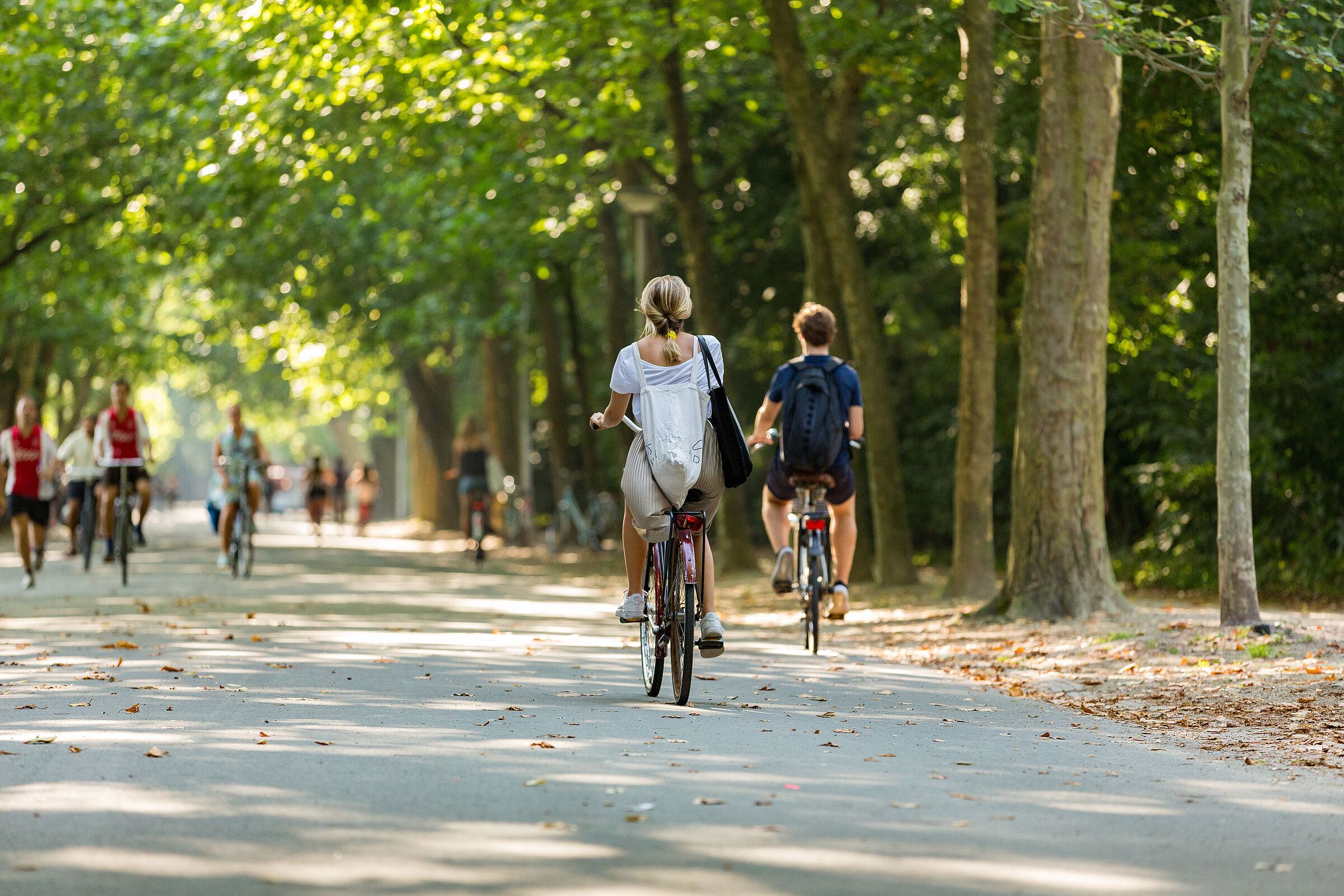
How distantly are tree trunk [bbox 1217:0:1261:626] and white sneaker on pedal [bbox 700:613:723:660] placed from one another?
4.09m

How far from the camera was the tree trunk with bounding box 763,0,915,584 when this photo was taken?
53.8 ft

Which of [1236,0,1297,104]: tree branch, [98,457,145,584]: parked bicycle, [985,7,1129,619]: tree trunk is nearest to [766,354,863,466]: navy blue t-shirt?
[985,7,1129,619]: tree trunk

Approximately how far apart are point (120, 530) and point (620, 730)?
11326mm

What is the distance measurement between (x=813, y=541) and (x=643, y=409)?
3.07 m

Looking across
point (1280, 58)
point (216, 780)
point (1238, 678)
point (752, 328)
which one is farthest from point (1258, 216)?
point (216, 780)

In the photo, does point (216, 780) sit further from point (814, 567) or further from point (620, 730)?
point (814, 567)

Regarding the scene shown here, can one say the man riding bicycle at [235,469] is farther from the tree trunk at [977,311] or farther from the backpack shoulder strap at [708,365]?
the backpack shoulder strap at [708,365]

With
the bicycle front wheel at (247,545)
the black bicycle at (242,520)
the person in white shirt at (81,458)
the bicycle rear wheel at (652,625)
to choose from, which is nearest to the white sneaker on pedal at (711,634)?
the bicycle rear wheel at (652,625)

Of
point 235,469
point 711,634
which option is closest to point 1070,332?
point 711,634

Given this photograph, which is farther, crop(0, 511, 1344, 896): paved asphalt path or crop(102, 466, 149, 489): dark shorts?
crop(102, 466, 149, 489): dark shorts

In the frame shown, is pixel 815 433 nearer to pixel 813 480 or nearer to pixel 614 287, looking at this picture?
pixel 813 480

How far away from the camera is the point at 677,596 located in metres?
7.48

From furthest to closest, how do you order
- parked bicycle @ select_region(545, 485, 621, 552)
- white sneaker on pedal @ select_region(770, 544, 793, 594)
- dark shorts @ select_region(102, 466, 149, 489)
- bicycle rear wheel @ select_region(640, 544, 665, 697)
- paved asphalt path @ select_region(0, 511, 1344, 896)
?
parked bicycle @ select_region(545, 485, 621, 552) → dark shorts @ select_region(102, 466, 149, 489) → white sneaker on pedal @ select_region(770, 544, 793, 594) → bicycle rear wheel @ select_region(640, 544, 665, 697) → paved asphalt path @ select_region(0, 511, 1344, 896)

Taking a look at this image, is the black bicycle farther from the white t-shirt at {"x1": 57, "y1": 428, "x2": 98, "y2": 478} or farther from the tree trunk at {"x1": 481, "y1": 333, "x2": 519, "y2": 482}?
the tree trunk at {"x1": 481, "y1": 333, "x2": 519, "y2": 482}
